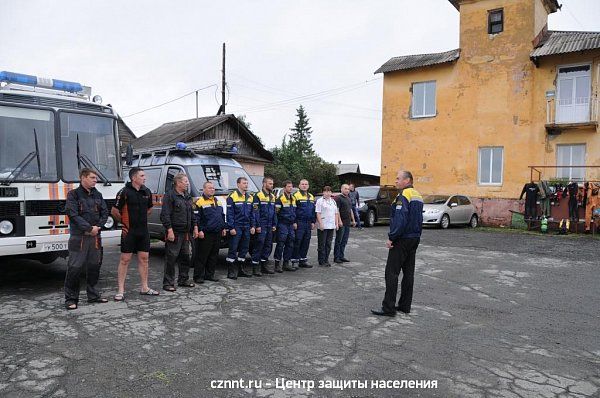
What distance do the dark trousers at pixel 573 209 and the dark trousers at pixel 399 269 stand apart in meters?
14.9

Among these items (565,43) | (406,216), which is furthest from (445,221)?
(406,216)

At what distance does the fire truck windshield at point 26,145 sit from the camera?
258 inches

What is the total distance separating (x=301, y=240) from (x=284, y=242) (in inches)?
16.0

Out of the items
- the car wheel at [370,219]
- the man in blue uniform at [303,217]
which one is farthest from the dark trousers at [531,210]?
the man in blue uniform at [303,217]

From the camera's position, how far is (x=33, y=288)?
7211 mm

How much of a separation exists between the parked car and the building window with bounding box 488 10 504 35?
9.24 metres

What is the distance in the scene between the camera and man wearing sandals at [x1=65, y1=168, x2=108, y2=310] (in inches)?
239

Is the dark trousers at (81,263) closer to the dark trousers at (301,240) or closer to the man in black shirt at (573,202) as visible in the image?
the dark trousers at (301,240)

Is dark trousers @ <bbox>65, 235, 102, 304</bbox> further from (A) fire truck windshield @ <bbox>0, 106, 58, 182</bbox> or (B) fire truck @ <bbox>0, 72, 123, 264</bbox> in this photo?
(A) fire truck windshield @ <bbox>0, 106, 58, 182</bbox>

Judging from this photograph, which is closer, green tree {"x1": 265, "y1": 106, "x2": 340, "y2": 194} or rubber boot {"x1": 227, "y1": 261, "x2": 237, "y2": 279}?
rubber boot {"x1": 227, "y1": 261, "x2": 237, "y2": 279}

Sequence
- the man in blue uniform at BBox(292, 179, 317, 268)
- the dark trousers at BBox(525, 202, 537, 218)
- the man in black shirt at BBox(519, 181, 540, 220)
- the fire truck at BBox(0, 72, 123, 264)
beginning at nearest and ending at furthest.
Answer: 1. the fire truck at BBox(0, 72, 123, 264)
2. the man in blue uniform at BBox(292, 179, 317, 268)
3. the man in black shirt at BBox(519, 181, 540, 220)
4. the dark trousers at BBox(525, 202, 537, 218)

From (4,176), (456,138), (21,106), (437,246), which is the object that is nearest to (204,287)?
(4,176)

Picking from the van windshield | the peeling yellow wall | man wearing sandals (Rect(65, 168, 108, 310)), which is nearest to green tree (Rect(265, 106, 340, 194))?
the peeling yellow wall

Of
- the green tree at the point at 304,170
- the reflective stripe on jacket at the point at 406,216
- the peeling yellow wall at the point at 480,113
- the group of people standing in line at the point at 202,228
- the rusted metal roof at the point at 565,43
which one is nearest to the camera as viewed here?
the reflective stripe on jacket at the point at 406,216
